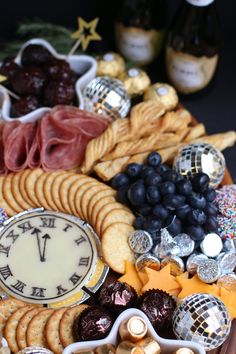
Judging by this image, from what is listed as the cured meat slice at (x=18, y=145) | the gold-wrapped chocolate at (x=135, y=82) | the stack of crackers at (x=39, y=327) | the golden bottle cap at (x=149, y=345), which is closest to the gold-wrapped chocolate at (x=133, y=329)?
the golden bottle cap at (x=149, y=345)

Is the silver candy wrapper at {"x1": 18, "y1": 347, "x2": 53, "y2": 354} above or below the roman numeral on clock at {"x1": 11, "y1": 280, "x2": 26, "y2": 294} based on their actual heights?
above

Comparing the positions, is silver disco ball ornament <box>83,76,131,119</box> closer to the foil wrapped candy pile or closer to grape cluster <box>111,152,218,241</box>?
grape cluster <box>111,152,218,241</box>

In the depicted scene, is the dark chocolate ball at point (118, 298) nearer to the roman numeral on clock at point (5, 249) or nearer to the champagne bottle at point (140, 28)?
the roman numeral on clock at point (5, 249)

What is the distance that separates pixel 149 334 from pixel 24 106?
0.71 m

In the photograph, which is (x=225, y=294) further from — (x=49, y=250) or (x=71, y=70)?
(x=71, y=70)

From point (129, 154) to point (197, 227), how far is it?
0.29 m

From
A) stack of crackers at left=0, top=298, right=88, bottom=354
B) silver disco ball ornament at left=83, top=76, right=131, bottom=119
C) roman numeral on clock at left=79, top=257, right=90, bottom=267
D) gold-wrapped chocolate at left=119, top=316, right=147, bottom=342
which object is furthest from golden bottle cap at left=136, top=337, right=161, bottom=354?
silver disco ball ornament at left=83, top=76, right=131, bottom=119

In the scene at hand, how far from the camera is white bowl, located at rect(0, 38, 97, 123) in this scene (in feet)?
4.77

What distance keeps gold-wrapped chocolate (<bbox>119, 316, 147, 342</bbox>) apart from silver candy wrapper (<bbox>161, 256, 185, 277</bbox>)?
0.64ft

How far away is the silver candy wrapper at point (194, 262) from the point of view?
1.21 metres

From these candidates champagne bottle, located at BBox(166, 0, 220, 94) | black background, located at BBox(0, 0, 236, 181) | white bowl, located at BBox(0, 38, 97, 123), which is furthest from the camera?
black background, located at BBox(0, 0, 236, 181)

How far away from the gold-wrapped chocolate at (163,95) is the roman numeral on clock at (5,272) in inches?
24.6

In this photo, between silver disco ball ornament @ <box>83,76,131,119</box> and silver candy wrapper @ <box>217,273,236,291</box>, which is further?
silver disco ball ornament @ <box>83,76,131,119</box>

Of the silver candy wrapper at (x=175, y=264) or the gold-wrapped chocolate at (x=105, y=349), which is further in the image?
the silver candy wrapper at (x=175, y=264)
